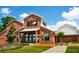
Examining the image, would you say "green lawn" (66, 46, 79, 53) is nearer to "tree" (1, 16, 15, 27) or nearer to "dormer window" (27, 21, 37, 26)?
"dormer window" (27, 21, 37, 26)

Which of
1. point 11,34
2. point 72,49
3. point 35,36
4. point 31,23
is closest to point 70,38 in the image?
point 72,49

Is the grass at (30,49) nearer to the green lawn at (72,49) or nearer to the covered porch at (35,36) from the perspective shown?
the covered porch at (35,36)

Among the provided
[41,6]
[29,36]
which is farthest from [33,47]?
[41,6]

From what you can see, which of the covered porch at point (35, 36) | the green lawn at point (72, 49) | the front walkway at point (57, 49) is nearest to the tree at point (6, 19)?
the covered porch at point (35, 36)

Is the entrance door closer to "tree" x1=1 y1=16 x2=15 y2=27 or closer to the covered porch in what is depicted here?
the covered porch

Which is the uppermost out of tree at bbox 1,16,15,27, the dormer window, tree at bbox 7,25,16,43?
tree at bbox 1,16,15,27

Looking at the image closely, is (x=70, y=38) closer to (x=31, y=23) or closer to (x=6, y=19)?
(x=31, y=23)

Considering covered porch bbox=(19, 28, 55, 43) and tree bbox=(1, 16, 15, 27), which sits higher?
tree bbox=(1, 16, 15, 27)

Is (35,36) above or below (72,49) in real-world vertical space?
above

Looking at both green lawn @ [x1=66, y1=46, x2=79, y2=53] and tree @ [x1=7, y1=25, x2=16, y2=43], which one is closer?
green lawn @ [x1=66, y1=46, x2=79, y2=53]

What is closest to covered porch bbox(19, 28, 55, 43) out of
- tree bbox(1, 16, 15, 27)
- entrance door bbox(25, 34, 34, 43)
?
entrance door bbox(25, 34, 34, 43)

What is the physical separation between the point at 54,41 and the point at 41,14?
480 mm

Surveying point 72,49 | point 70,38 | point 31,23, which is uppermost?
point 31,23
